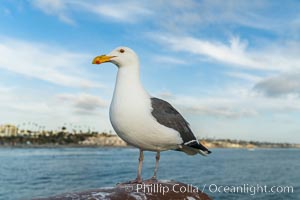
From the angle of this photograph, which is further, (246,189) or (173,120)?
(246,189)

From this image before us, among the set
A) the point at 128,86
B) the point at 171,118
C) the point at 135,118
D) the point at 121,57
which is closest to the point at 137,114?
the point at 135,118

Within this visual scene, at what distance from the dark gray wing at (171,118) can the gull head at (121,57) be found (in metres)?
0.66

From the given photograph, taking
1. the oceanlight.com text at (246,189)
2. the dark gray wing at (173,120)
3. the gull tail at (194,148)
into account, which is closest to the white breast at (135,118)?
the dark gray wing at (173,120)

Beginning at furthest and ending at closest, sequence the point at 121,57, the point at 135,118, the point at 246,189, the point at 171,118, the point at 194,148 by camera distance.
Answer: the point at 246,189, the point at 194,148, the point at 171,118, the point at 121,57, the point at 135,118

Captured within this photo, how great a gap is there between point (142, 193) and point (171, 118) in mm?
1211

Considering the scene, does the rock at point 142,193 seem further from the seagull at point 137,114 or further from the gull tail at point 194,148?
the gull tail at point 194,148

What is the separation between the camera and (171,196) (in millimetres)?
5785

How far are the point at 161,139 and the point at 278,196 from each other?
822 inches

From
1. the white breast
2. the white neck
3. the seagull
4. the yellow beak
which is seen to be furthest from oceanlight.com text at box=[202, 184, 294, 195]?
the yellow beak

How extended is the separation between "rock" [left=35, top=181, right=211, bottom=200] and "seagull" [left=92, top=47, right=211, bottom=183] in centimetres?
29

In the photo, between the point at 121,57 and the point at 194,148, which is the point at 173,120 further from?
the point at 121,57

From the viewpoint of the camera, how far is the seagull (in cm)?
531

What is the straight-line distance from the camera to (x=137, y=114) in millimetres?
5297

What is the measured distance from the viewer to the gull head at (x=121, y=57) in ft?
18.4
